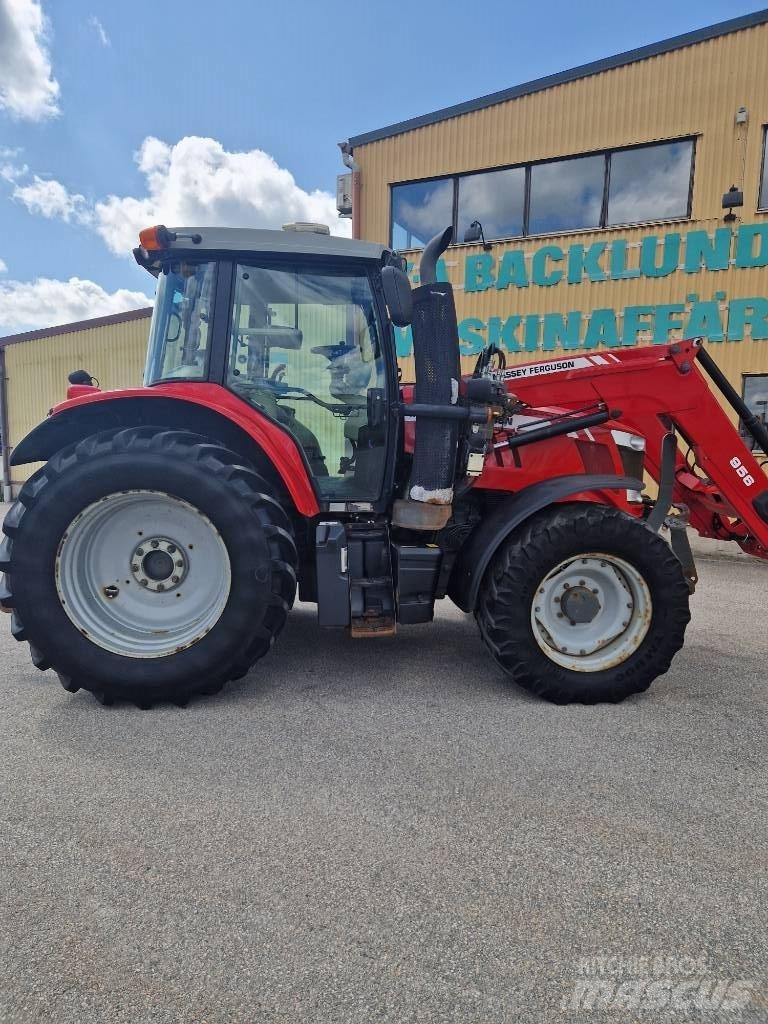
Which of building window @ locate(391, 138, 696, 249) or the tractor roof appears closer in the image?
the tractor roof

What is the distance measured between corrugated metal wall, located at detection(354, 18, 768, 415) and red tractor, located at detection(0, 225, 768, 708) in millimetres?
6018

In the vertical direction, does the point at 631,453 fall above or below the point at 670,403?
below

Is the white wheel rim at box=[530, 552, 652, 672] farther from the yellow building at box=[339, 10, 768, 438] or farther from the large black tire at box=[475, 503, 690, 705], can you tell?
the yellow building at box=[339, 10, 768, 438]

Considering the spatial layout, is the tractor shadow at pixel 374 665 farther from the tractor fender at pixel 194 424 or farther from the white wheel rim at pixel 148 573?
the tractor fender at pixel 194 424

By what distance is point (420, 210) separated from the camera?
9.88m

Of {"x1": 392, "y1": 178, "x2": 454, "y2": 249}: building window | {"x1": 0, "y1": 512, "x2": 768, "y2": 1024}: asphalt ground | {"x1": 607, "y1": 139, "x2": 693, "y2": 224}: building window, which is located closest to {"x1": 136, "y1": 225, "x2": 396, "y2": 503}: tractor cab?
{"x1": 0, "y1": 512, "x2": 768, "y2": 1024}: asphalt ground

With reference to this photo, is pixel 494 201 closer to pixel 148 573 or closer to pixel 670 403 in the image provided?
pixel 670 403

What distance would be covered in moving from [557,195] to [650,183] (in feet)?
4.14

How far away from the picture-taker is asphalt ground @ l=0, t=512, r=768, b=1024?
1.39 metres

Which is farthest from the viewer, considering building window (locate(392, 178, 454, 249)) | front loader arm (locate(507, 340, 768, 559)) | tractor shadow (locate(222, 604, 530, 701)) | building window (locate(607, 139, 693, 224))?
building window (locate(392, 178, 454, 249))

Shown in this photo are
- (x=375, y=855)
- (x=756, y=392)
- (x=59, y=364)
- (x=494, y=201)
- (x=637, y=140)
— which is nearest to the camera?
(x=375, y=855)

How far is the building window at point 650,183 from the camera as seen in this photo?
828 centimetres

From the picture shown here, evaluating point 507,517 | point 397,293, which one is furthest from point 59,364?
point 507,517

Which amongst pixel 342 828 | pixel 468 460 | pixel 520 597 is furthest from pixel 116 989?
pixel 468 460
